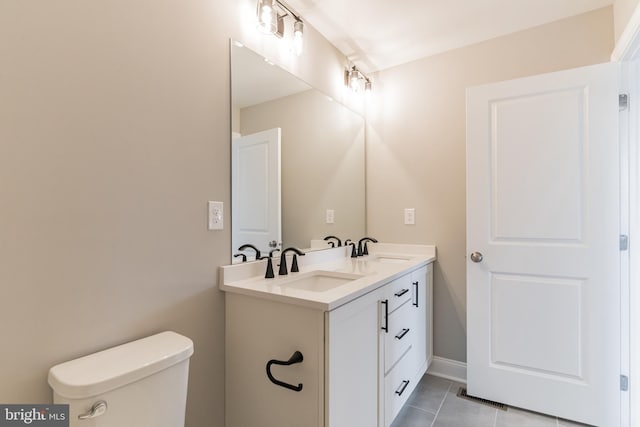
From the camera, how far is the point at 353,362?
132cm

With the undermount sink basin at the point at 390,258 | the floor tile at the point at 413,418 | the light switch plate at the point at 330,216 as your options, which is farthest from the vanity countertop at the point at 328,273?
the floor tile at the point at 413,418

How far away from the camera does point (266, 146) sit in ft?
5.70

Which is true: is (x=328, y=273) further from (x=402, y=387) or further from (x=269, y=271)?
(x=402, y=387)

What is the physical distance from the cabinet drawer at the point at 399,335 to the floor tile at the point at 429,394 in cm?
42

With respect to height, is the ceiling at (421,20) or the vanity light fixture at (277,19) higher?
the ceiling at (421,20)

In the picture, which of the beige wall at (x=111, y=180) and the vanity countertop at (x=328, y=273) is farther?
the vanity countertop at (x=328, y=273)

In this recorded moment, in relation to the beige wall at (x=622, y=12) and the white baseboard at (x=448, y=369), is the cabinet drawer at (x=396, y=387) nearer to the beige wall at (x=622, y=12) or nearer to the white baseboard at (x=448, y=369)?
the white baseboard at (x=448, y=369)

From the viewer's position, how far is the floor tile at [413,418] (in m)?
1.79

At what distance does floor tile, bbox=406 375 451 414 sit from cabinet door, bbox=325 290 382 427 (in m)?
0.67

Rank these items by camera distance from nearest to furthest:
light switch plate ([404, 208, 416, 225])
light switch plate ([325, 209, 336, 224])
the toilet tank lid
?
the toilet tank lid, light switch plate ([325, 209, 336, 224]), light switch plate ([404, 208, 416, 225])

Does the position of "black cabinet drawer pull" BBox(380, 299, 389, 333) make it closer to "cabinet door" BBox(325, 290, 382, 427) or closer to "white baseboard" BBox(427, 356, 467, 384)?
"cabinet door" BBox(325, 290, 382, 427)

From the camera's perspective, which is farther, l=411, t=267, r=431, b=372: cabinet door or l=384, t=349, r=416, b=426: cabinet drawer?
l=411, t=267, r=431, b=372: cabinet door

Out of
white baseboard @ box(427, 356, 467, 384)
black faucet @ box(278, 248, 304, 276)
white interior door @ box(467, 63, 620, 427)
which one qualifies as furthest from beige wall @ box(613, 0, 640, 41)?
white baseboard @ box(427, 356, 467, 384)

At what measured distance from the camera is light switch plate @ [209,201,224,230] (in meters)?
1.40
